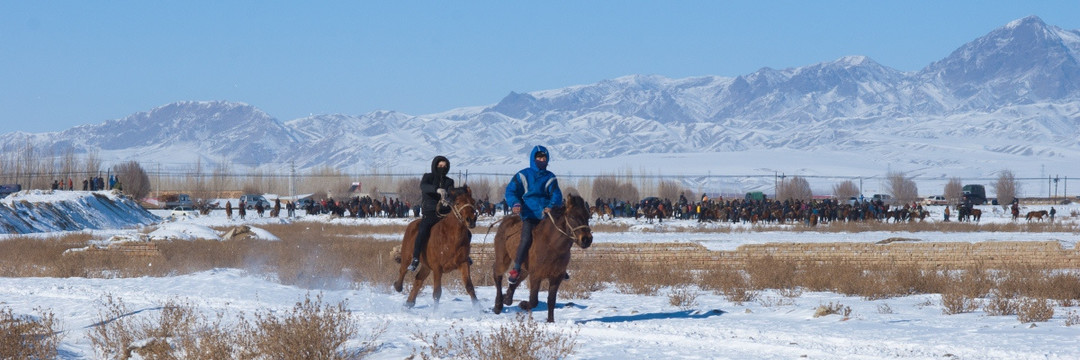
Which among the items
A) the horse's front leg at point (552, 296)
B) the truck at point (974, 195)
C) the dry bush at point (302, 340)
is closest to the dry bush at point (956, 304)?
the horse's front leg at point (552, 296)

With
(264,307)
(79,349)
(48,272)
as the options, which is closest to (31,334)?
(79,349)

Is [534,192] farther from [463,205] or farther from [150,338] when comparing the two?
[150,338]

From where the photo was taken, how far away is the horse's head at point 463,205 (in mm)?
12898

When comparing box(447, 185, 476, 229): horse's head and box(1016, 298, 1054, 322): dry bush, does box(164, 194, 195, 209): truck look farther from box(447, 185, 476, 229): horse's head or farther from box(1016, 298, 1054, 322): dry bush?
box(1016, 298, 1054, 322): dry bush

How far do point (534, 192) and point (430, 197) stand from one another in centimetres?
161

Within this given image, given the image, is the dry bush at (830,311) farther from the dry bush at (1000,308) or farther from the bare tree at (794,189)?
the bare tree at (794,189)

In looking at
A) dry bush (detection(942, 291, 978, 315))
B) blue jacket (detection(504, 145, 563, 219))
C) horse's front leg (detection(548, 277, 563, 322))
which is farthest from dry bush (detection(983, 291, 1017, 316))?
blue jacket (detection(504, 145, 563, 219))

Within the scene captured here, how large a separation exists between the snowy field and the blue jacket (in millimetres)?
1088

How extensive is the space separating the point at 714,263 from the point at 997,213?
49.6 meters

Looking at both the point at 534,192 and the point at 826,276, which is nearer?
the point at 534,192

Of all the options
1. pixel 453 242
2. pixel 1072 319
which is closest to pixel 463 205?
pixel 453 242

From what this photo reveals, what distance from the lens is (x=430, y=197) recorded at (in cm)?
1357

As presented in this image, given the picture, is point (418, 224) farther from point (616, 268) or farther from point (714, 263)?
point (714, 263)

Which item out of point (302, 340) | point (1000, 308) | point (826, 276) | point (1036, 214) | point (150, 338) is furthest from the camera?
point (1036, 214)
